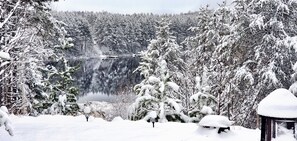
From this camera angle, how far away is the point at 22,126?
36.9ft

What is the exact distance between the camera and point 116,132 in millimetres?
10641

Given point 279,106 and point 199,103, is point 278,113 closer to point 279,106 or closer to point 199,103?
→ point 279,106

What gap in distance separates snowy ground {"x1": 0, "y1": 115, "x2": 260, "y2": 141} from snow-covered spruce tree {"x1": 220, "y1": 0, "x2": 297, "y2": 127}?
235 inches

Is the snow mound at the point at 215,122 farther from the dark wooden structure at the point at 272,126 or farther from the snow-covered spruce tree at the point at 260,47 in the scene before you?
the snow-covered spruce tree at the point at 260,47

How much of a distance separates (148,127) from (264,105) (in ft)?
14.3

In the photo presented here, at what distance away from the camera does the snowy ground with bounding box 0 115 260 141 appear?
981 centimetres

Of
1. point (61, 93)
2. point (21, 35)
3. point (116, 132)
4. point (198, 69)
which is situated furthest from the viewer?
point (198, 69)

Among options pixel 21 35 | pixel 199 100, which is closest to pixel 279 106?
pixel 21 35

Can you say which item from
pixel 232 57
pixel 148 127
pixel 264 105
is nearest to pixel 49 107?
pixel 232 57

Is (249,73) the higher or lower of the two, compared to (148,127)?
higher

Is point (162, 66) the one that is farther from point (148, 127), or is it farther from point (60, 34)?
point (60, 34)

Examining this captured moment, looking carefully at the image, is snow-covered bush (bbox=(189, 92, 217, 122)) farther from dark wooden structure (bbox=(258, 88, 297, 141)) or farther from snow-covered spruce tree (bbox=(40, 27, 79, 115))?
snow-covered spruce tree (bbox=(40, 27, 79, 115))

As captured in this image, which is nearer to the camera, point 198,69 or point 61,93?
point 61,93

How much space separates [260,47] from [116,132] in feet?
28.8
